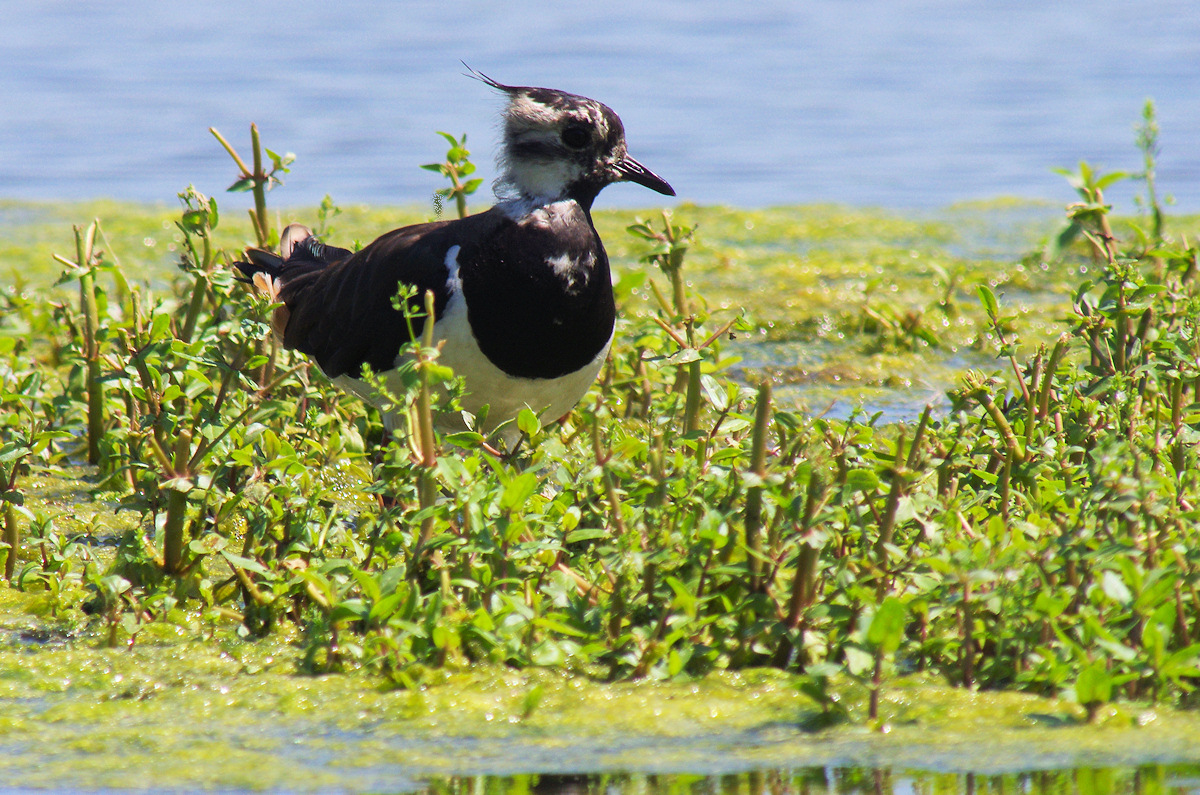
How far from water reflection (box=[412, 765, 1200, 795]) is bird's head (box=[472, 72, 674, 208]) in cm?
210

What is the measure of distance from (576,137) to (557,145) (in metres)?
0.07

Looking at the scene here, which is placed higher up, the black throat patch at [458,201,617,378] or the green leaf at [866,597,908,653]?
the black throat patch at [458,201,617,378]

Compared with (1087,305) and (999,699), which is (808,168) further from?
(999,699)

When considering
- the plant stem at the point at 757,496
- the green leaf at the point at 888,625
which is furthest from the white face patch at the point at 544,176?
the green leaf at the point at 888,625

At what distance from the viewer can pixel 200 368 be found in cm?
380

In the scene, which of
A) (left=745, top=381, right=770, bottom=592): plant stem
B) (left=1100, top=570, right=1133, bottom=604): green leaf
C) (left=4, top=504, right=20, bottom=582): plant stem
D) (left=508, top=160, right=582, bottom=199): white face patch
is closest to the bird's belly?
(left=508, top=160, right=582, bottom=199): white face patch

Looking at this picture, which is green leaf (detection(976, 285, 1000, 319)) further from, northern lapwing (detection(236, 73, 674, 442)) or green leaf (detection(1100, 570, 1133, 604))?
green leaf (detection(1100, 570, 1133, 604))

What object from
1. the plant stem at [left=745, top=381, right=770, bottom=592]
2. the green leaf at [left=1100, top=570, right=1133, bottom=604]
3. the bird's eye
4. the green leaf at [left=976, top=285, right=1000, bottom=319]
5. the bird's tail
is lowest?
the green leaf at [left=1100, top=570, right=1133, bottom=604]

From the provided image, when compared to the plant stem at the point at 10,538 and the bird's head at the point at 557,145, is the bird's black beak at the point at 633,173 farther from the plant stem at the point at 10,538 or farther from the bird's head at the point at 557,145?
the plant stem at the point at 10,538

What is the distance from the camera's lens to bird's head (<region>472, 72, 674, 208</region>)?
4.27 meters

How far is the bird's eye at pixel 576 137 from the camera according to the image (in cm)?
429

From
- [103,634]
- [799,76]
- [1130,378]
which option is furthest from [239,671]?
[799,76]

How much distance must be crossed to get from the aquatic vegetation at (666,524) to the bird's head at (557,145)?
1.13ft

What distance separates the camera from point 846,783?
254 centimetres
